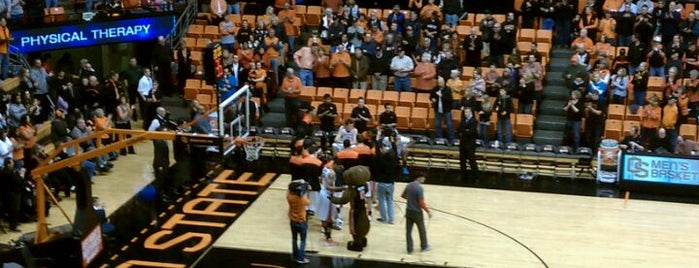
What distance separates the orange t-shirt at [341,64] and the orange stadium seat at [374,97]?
2.48 feet

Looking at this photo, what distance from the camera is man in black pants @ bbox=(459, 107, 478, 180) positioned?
24391 mm

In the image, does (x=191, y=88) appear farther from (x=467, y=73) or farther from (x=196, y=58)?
(x=467, y=73)

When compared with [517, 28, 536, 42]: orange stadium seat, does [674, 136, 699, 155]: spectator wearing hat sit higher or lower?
lower

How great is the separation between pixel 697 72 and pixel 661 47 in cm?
189

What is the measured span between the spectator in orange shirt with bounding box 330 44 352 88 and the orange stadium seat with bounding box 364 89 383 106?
2.21 feet

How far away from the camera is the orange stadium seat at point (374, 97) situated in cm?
2802

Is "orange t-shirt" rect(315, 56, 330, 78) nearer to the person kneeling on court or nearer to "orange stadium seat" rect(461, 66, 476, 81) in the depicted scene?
"orange stadium seat" rect(461, 66, 476, 81)

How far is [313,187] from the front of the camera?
21.2 meters

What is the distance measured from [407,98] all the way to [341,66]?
184 centimetres

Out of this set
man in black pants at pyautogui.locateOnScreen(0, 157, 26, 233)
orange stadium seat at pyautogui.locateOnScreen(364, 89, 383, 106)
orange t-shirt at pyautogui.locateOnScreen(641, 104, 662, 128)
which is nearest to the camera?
man in black pants at pyautogui.locateOnScreen(0, 157, 26, 233)

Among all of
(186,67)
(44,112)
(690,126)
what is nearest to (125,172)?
(44,112)

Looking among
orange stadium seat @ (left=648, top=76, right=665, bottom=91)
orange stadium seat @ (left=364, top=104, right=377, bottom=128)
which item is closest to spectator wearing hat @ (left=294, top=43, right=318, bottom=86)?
orange stadium seat @ (left=364, top=104, right=377, bottom=128)

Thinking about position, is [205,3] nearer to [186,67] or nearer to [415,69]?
[186,67]

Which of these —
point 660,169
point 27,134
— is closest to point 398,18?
point 660,169
